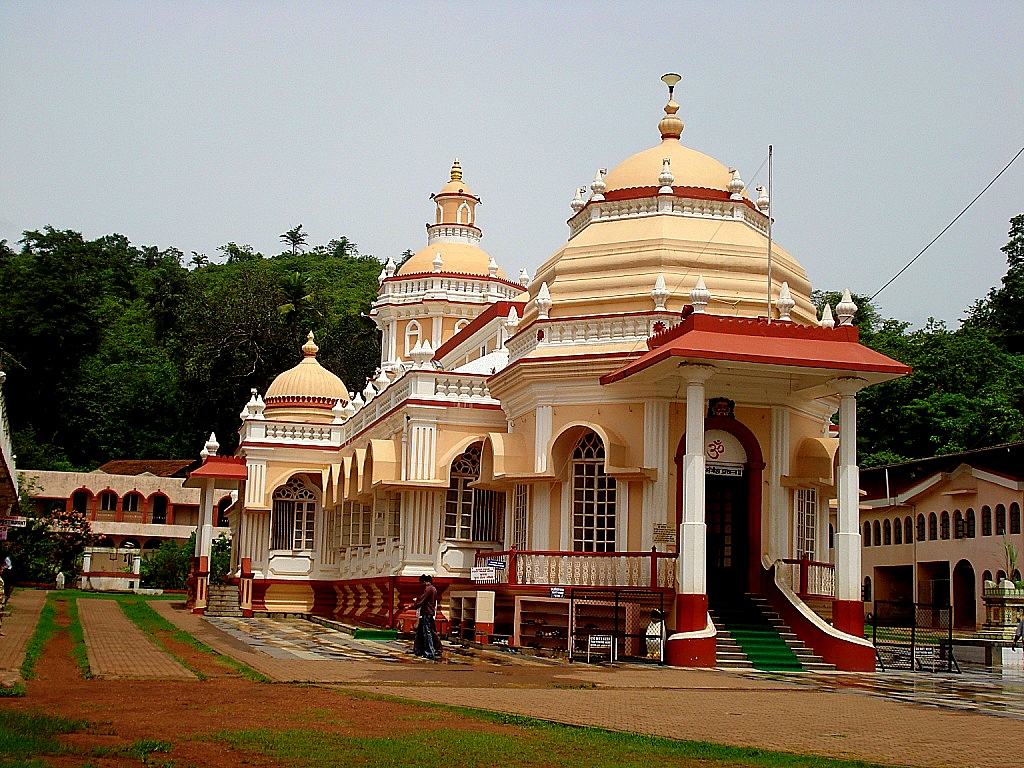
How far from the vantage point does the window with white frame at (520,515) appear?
2412 centimetres

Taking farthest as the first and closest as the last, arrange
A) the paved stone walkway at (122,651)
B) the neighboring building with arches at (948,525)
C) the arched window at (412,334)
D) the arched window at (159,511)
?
the arched window at (159,511) < the arched window at (412,334) < the neighboring building with arches at (948,525) < the paved stone walkway at (122,651)

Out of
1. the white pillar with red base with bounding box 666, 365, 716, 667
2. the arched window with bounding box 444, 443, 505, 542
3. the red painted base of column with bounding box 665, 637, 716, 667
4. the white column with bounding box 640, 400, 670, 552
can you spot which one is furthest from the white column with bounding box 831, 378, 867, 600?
the arched window with bounding box 444, 443, 505, 542

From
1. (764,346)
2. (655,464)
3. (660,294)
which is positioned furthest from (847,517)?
(660,294)

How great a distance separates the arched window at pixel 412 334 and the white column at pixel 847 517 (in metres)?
25.2

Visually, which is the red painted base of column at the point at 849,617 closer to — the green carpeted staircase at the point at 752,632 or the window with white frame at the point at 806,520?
the green carpeted staircase at the point at 752,632

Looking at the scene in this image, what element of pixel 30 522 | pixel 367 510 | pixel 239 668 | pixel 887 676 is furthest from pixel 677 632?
pixel 30 522

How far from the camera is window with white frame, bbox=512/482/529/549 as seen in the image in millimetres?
24125

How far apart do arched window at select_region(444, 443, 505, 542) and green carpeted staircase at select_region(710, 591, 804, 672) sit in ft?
21.9

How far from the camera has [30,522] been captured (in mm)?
51094

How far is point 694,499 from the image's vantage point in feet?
65.0

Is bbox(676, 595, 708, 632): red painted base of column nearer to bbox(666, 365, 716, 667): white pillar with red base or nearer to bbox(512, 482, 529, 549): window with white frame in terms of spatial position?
bbox(666, 365, 716, 667): white pillar with red base

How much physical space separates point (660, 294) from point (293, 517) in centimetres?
1656

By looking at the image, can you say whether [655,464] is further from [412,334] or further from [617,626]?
[412,334]

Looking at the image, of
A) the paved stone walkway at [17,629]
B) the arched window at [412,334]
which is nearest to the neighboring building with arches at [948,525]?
the arched window at [412,334]
